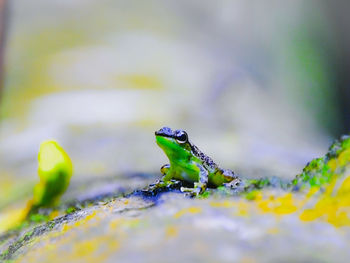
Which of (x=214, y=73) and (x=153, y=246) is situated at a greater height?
(x=214, y=73)

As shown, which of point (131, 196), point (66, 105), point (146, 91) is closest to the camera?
point (131, 196)

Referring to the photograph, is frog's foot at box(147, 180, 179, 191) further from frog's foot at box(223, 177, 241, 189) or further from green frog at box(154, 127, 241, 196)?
A: frog's foot at box(223, 177, 241, 189)

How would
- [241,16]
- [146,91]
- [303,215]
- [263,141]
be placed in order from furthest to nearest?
[241,16], [146,91], [263,141], [303,215]

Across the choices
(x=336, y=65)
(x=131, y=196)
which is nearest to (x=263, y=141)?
(x=131, y=196)

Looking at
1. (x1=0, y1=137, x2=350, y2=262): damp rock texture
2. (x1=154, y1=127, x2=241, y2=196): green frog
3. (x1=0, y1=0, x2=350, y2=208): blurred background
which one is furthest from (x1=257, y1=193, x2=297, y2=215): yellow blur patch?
(x1=0, y1=0, x2=350, y2=208): blurred background

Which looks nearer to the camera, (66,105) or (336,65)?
(66,105)

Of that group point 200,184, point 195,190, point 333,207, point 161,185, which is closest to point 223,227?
point 333,207

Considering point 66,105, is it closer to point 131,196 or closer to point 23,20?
point 23,20
